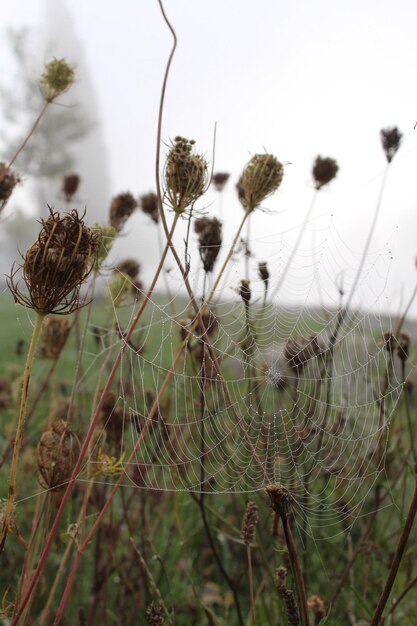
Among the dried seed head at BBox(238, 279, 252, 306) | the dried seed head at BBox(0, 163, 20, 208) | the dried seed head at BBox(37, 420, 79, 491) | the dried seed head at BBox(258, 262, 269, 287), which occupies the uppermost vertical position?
the dried seed head at BBox(0, 163, 20, 208)

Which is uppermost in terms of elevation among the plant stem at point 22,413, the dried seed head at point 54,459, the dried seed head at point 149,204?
the dried seed head at point 149,204

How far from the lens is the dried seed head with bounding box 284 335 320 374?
1.18 m

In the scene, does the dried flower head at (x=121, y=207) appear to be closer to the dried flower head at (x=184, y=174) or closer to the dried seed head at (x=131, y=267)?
the dried seed head at (x=131, y=267)

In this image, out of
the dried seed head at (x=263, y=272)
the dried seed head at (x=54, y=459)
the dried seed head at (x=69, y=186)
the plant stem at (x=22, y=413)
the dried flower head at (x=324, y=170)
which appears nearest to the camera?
the plant stem at (x=22, y=413)

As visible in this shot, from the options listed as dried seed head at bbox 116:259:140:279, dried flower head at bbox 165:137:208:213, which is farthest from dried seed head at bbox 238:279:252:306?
dried seed head at bbox 116:259:140:279

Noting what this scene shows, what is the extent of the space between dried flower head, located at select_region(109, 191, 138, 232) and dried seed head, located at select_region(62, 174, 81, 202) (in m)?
0.37

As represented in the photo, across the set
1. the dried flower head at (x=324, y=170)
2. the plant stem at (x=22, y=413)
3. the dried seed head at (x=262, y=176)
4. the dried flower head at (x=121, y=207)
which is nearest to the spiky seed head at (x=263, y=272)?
the dried seed head at (x=262, y=176)

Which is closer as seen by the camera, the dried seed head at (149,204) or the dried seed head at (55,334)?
the dried seed head at (55,334)

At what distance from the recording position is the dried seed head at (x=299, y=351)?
1177mm

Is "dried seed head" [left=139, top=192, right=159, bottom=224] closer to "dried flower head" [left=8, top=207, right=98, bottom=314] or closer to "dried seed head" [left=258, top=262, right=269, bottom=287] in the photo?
"dried seed head" [left=258, top=262, right=269, bottom=287]

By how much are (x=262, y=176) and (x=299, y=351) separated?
400mm

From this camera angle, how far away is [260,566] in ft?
4.66

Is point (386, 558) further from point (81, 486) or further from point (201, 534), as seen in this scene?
point (81, 486)

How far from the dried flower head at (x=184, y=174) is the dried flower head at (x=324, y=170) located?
0.58 meters
